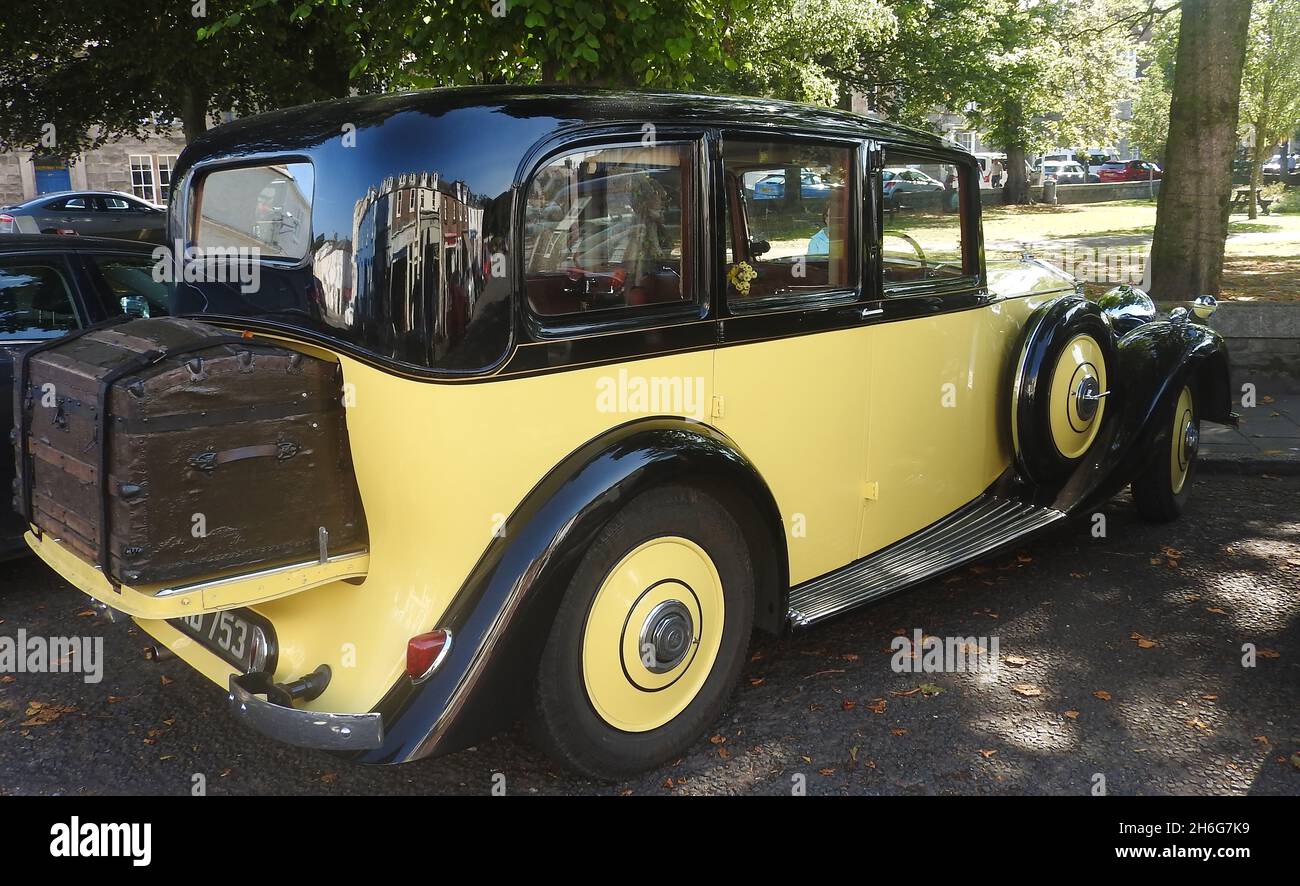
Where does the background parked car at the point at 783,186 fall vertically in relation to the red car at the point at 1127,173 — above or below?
below

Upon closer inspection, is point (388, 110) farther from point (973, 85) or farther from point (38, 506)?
point (973, 85)

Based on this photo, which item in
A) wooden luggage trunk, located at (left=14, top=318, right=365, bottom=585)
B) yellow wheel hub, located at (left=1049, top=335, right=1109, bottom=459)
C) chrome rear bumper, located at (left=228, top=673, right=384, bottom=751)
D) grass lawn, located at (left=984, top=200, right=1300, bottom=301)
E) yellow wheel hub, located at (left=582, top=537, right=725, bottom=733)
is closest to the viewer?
wooden luggage trunk, located at (left=14, top=318, right=365, bottom=585)

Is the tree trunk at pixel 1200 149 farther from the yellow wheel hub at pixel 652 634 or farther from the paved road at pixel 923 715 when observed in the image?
the yellow wheel hub at pixel 652 634

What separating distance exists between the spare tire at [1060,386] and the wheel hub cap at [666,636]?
85.7 inches

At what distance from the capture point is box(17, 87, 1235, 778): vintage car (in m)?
2.92

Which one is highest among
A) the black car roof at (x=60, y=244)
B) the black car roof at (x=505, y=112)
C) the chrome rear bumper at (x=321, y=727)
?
the black car roof at (x=505, y=112)

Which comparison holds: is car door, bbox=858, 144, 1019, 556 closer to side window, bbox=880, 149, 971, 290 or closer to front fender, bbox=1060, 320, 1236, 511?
side window, bbox=880, 149, 971, 290

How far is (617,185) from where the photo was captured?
10.8ft

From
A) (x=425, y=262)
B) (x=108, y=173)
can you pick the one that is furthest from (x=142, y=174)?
(x=425, y=262)

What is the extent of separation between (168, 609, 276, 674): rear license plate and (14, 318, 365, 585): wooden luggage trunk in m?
0.44

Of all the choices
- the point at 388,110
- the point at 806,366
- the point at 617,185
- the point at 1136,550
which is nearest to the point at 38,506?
the point at 388,110

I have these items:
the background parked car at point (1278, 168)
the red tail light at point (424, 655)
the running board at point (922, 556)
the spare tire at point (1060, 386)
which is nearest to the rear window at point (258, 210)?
the red tail light at point (424, 655)

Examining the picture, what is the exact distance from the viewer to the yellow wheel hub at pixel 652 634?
320 centimetres

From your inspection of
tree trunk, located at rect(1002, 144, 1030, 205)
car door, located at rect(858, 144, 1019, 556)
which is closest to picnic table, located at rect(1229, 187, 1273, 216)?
tree trunk, located at rect(1002, 144, 1030, 205)
